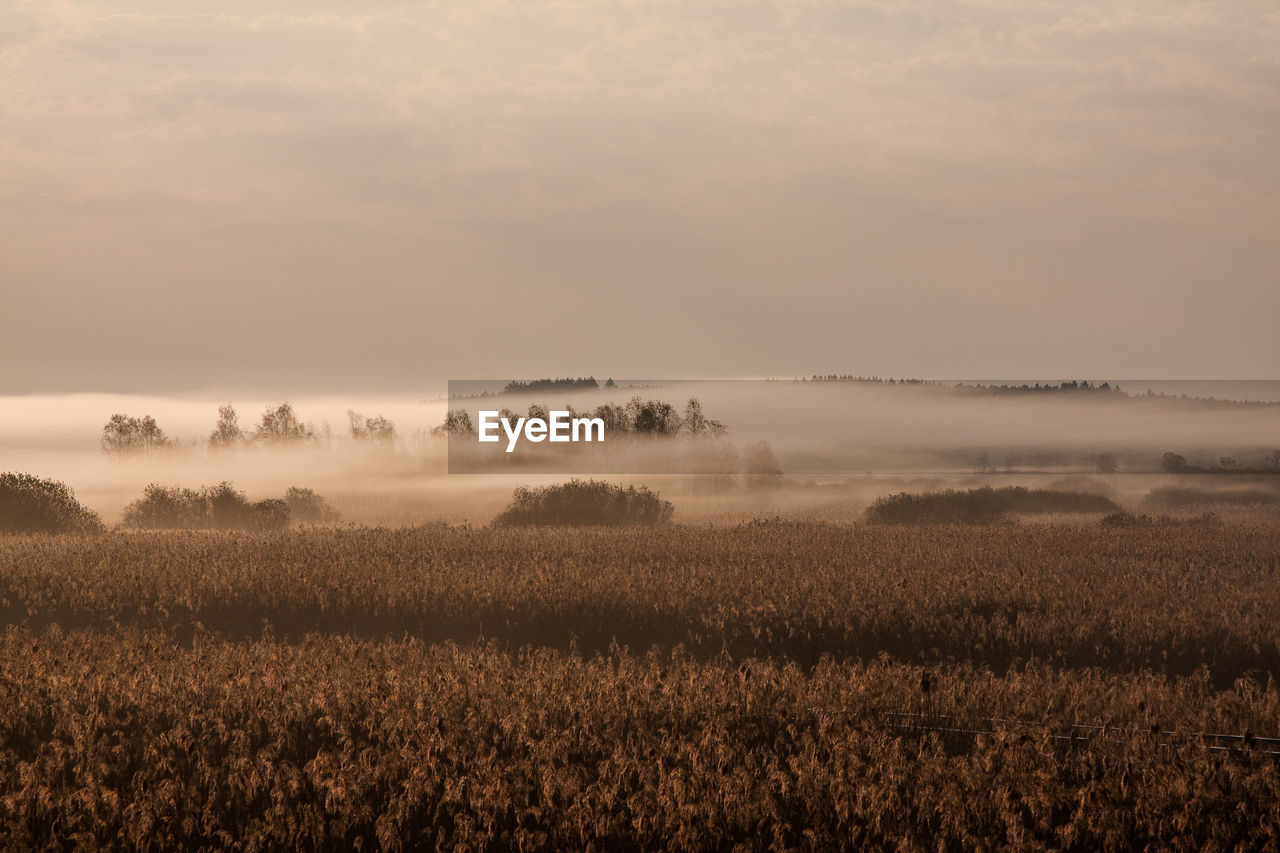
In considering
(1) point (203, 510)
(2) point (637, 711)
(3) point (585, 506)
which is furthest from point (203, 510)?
(2) point (637, 711)

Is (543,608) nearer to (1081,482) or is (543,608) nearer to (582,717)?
(582,717)

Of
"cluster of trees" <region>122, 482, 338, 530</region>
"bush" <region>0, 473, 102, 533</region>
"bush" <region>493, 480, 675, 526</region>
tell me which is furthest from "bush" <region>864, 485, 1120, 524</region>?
"bush" <region>0, 473, 102, 533</region>

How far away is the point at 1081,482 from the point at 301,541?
43760 millimetres

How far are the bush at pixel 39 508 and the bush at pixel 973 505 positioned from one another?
104ft

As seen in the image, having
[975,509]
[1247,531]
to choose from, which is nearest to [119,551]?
[1247,531]

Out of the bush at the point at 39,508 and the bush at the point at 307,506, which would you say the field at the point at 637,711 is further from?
the bush at the point at 307,506

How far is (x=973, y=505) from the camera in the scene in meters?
51.9

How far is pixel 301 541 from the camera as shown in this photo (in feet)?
95.3

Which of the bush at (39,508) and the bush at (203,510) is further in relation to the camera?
the bush at (203,510)

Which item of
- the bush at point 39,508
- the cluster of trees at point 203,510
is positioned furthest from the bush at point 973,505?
the bush at point 39,508

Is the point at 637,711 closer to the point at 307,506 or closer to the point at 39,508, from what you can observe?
the point at 39,508

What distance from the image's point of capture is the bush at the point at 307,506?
189 ft

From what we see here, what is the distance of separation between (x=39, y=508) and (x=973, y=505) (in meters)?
38.2

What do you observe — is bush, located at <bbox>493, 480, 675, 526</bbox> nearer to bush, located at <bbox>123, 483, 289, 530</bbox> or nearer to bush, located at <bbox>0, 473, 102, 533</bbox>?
bush, located at <bbox>123, 483, 289, 530</bbox>
